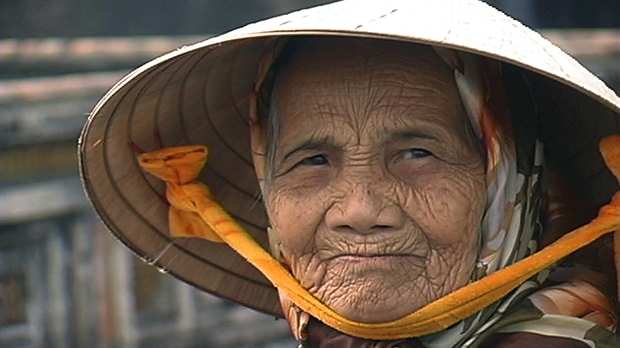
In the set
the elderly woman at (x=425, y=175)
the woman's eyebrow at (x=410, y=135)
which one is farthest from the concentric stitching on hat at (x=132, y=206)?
the woman's eyebrow at (x=410, y=135)

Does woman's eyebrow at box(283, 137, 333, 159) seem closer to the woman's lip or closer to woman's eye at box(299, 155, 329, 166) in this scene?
woman's eye at box(299, 155, 329, 166)

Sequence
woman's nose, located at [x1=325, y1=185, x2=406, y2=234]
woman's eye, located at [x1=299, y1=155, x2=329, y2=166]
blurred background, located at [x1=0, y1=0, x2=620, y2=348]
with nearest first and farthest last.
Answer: woman's nose, located at [x1=325, y1=185, x2=406, y2=234]
woman's eye, located at [x1=299, y1=155, x2=329, y2=166]
blurred background, located at [x1=0, y1=0, x2=620, y2=348]

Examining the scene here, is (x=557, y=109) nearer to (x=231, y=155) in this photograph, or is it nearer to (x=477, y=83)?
(x=477, y=83)

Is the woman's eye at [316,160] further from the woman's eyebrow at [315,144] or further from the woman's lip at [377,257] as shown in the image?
the woman's lip at [377,257]

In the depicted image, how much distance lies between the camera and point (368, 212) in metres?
2.00

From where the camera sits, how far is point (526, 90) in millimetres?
2230

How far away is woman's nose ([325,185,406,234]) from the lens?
2004 mm

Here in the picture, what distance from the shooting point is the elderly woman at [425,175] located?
2006 millimetres

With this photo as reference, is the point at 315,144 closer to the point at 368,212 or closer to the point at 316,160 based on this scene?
the point at 316,160

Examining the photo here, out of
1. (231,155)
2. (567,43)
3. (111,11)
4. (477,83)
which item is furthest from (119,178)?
(111,11)

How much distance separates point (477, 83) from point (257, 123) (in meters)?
0.42

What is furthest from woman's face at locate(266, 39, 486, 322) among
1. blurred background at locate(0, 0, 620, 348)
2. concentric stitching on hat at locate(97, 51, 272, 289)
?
blurred background at locate(0, 0, 620, 348)

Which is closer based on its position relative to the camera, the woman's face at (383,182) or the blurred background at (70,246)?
the woman's face at (383,182)

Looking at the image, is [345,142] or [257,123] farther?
[257,123]
